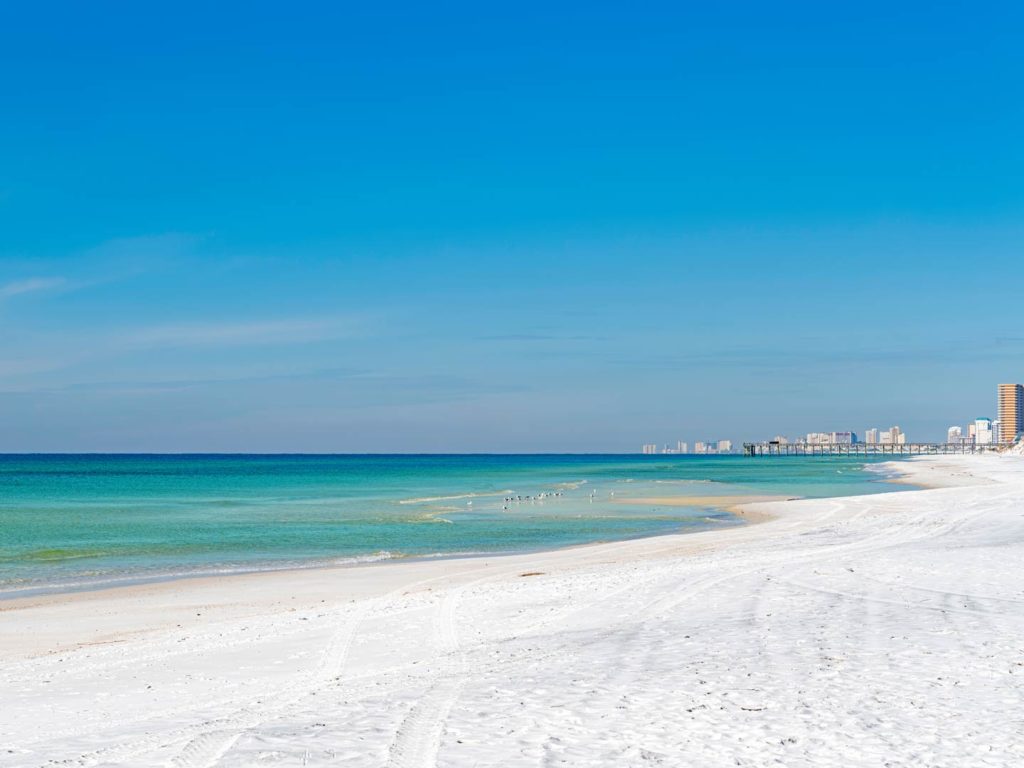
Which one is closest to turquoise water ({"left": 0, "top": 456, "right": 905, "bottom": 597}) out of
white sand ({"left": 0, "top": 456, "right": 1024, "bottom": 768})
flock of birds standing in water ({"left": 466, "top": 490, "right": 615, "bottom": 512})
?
flock of birds standing in water ({"left": 466, "top": 490, "right": 615, "bottom": 512})

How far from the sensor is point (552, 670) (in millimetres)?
10148

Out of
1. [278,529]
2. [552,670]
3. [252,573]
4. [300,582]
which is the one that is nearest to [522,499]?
[278,529]

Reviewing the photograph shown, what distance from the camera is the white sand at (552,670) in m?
7.58

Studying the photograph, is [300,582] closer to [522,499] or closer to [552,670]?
[552,670]

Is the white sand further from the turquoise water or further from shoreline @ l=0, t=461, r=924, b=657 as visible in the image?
the turquoise water

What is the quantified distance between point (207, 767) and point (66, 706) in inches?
136

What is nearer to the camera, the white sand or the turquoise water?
the white sand

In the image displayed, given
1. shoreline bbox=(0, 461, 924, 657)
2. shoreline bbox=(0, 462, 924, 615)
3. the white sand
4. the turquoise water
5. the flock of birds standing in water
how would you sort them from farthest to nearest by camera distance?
the flock of birds standing in water → the turquoise water → shoreline bbox=(0, 462, 924, 615) → shoreline bbox=(0, 461, 924, 657) → the white sand

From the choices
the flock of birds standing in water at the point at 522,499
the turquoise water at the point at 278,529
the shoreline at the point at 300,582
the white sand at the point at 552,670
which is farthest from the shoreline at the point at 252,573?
the flock of birds standing in water at the point at 522,499

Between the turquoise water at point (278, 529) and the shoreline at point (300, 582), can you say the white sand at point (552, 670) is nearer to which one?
the shoreline at point (300, 582)

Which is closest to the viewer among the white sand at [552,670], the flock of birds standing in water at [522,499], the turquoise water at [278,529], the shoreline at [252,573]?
the white sand at [552,670]

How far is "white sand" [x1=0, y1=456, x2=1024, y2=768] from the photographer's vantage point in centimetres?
758

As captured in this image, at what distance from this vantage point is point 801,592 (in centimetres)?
1470

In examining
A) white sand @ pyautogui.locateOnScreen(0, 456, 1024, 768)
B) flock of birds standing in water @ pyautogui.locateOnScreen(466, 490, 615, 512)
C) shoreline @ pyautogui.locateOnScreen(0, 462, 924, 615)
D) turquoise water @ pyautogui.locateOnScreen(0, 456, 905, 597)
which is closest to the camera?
white sand @ pyautogui.locateOnScreen(0, 456, 1024, 768)
